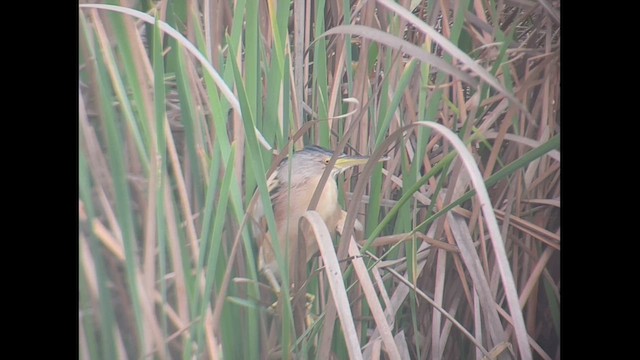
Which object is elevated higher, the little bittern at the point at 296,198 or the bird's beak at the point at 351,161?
the bird's beak at the point at 351,161

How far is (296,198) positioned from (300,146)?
0.34 ft

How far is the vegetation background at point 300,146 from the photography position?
168cm

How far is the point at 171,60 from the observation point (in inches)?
66.5

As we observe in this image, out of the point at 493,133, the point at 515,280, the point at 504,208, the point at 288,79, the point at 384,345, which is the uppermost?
the point at 288,79

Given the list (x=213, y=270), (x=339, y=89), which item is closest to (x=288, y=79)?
(x=339, y=89)

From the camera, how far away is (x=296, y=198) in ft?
5.61

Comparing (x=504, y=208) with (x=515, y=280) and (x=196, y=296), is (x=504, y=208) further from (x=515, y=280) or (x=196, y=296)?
(x=196, y=296)

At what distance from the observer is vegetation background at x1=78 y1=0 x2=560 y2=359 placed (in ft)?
5.53

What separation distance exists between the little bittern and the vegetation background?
22 millimetres

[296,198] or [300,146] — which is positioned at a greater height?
[300,146]

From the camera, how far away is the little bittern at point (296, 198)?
170cm

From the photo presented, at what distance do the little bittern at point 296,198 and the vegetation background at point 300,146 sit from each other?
0.9 inches
